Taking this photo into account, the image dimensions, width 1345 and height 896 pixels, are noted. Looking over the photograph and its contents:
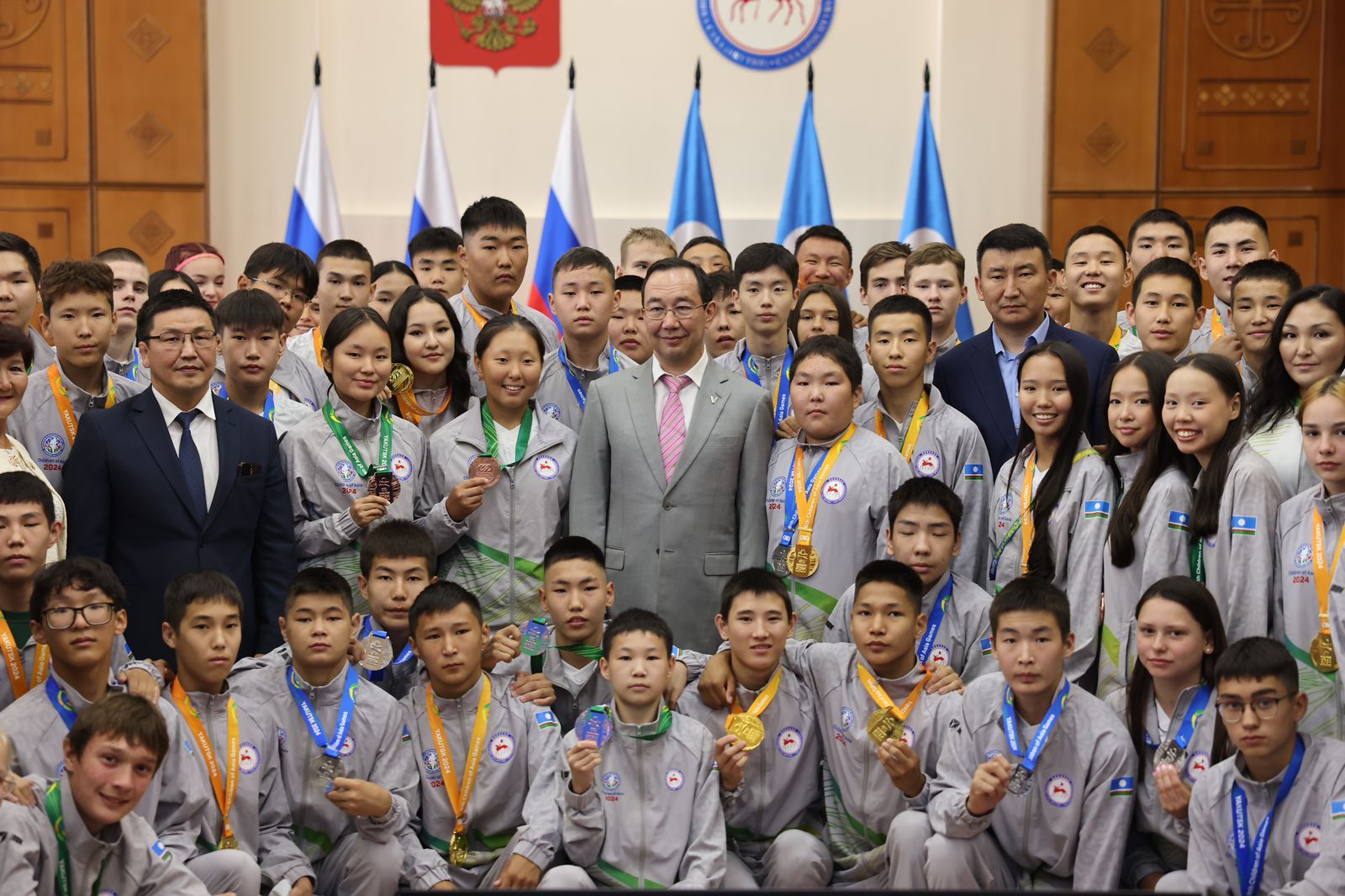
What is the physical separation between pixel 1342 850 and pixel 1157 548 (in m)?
1.02

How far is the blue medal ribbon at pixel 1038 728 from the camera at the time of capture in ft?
14.0

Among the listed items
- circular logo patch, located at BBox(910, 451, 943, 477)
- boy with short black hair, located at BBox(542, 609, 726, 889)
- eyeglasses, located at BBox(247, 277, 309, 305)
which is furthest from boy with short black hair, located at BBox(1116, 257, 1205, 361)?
eyeglasses, located at BBox(247, 277, 309, 305)

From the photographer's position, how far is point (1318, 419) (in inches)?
169

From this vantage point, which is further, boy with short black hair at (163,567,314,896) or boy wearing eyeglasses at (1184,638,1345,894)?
boy with short black hair at (163,567,314,896)

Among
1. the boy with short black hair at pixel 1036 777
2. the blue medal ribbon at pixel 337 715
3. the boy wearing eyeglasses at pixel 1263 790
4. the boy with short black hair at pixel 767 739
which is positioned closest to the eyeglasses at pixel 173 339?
the blue medal ribbon at pixel 337 715

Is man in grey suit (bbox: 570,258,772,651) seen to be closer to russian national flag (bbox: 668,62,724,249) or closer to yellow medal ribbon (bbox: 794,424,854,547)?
yellow medal ribbon (bbox: 794,424,854,547)

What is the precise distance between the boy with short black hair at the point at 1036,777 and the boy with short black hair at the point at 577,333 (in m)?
1.95

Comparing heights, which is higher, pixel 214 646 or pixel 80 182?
pixel 80 182

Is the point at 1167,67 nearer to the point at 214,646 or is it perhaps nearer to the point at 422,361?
the point at 422,361

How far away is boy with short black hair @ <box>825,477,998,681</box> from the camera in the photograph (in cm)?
469

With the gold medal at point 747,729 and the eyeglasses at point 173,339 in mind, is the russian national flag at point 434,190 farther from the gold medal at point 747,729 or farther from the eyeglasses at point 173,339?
the gold medal at point 747,729

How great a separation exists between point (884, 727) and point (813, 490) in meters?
0.89

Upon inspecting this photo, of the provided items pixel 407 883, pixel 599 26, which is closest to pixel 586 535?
pixel 407 883

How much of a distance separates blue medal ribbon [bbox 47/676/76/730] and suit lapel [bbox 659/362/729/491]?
197 cm
